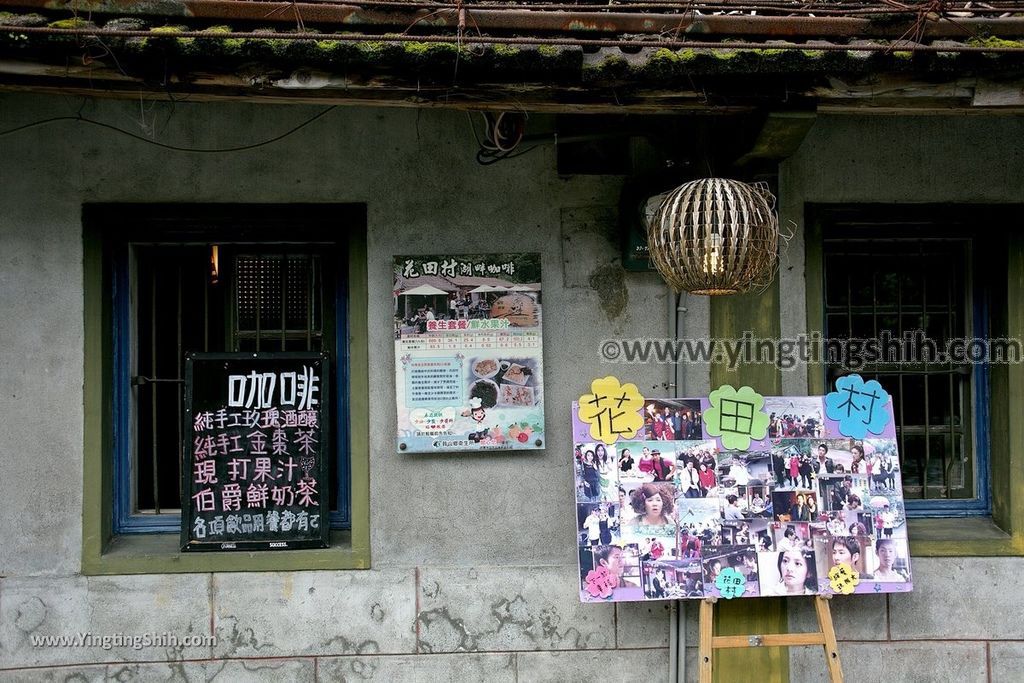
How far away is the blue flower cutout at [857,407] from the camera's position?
15.6ft

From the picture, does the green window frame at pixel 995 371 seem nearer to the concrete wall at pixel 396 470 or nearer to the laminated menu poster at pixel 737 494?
the concrete wall at pixel 396 470

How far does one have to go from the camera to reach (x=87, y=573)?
475 cm

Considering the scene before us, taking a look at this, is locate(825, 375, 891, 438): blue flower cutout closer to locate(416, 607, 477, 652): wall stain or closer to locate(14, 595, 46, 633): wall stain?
locate(416, 607, 477, 652): wall stain

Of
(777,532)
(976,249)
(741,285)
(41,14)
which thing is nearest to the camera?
(41,14)

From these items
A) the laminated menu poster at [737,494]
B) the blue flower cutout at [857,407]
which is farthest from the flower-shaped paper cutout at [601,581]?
the blue flower cutout at [857,407]

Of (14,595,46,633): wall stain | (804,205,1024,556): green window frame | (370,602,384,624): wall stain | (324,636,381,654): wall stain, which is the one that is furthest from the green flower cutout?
(14,595,46,633): wall stain

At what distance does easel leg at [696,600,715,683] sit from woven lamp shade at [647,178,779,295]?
5.87 ft

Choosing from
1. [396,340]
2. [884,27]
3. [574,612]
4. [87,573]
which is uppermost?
[884,27]

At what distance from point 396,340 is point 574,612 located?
194cm

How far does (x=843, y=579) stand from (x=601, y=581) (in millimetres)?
1392

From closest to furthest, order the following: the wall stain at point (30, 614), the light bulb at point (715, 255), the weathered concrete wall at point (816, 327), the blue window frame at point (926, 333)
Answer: the light bulb at point (715, 255) < the wall stain at point (30, 614) < the weathered concrete wall at point (816, 327) < the blue window frame at point (926, 333)

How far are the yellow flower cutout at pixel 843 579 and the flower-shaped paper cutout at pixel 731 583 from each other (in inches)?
20.3

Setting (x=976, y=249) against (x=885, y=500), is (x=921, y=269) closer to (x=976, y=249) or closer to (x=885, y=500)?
(x=976, y=249)

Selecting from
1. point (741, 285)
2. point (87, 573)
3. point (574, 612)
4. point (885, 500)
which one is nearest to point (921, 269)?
point (885, 500)
